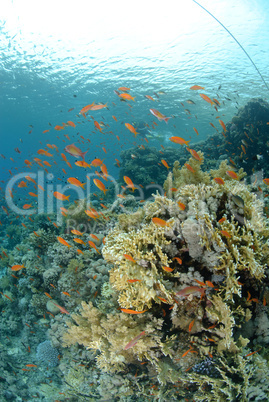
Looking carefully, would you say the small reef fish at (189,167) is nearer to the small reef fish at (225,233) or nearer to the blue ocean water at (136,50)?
the small reef fish at (225,233)

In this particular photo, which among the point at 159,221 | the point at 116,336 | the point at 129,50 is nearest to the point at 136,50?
the point at 129,50

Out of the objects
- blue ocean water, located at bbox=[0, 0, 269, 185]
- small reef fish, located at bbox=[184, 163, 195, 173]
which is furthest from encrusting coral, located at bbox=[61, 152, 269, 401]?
blue ocean water, located at bbox=[0, 0, 269, 185]

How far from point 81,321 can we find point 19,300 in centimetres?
450

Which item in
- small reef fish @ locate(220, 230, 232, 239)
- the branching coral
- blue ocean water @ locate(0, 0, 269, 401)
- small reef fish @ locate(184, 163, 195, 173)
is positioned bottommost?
the branching coral

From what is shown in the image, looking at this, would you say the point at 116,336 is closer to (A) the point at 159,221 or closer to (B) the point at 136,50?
(A) the point at 159,221

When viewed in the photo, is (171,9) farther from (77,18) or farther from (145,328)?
(145,328)

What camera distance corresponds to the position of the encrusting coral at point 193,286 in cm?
293

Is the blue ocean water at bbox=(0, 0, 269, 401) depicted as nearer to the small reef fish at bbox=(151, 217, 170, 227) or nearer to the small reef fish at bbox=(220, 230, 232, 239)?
the small reef fish at bbox=(151, 217, 170, 227)

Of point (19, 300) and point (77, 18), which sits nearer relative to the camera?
point (19, 300)

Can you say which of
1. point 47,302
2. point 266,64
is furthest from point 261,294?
point 266,64

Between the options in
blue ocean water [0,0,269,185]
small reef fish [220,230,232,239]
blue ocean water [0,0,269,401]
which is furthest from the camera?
blue ocean water [0,0,269,185]

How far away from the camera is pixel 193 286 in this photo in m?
2.81

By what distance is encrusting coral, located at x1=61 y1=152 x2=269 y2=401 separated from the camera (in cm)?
293

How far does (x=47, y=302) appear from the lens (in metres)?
6.03
